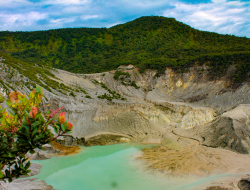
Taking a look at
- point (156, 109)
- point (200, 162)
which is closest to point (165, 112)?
A: point (156, 109)

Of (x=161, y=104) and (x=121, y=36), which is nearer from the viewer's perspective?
(x=161, y=104)

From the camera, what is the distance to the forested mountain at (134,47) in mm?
36562

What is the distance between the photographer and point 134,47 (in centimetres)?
5462

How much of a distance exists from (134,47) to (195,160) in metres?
42.0

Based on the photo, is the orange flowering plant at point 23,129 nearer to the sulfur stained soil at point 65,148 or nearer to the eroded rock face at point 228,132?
the sulfur stained soil at point 65,148

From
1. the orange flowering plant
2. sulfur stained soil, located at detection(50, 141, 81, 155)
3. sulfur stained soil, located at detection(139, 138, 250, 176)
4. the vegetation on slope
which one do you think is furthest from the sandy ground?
the vegetation on slope

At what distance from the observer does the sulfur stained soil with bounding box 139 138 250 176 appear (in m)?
16.3

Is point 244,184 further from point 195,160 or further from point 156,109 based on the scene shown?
point 156,109

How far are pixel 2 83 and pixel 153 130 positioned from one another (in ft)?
65.8

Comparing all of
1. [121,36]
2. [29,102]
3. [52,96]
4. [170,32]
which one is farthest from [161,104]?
[121,36]

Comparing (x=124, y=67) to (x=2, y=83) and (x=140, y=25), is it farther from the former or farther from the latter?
(x=140, y=25)

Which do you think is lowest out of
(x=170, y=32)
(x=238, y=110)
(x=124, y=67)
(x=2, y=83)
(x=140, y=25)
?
(x=238, y=110)

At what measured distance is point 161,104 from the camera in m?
30.9

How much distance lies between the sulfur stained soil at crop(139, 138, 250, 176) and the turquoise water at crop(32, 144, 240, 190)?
1.18 meters
